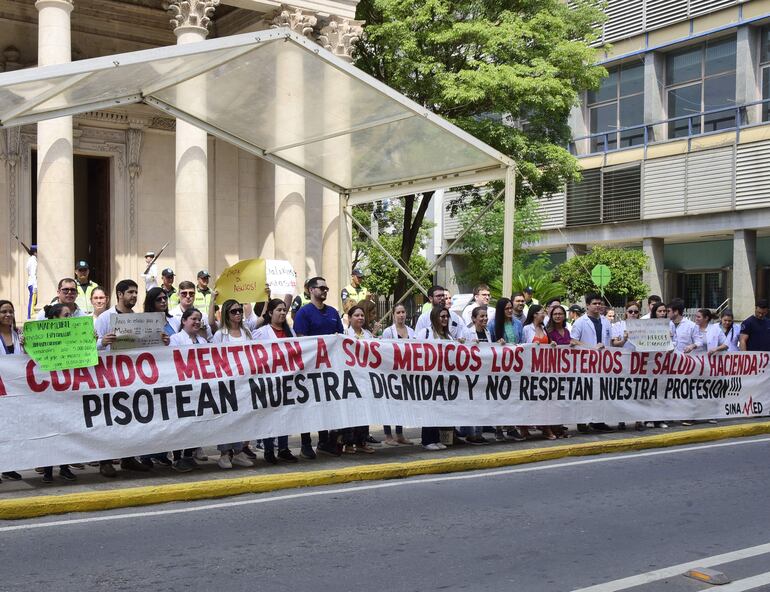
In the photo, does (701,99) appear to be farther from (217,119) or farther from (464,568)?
(464,568)

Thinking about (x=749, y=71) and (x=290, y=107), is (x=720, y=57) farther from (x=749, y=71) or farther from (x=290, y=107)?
(x=290, y=107)

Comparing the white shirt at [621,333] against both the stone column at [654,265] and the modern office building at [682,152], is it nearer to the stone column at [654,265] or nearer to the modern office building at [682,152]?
the modern office building at [682,152]

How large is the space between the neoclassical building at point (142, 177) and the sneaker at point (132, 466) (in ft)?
31.9

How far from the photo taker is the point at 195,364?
31.8ft

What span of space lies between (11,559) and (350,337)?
4.82 m

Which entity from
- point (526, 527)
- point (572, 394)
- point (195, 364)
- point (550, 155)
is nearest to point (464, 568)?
point (526, 527)

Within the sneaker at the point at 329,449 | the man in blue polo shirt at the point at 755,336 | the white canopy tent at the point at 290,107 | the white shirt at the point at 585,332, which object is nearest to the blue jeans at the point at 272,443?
the sneaker at the point at 329,449

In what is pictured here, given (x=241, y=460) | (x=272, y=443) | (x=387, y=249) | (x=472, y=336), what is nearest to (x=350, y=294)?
(x=472, y=336)

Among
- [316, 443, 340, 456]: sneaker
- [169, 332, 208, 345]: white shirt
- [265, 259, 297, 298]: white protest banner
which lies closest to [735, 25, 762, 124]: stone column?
[265, 259, 297, 298]: white protest banner

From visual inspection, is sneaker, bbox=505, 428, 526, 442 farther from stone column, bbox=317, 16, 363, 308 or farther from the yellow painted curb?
stone column, bbox=317, 16, 363, 308

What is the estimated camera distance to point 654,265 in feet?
129

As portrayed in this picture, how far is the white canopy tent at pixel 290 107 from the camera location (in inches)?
435

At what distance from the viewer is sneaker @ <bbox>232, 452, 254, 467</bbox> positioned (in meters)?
10.1

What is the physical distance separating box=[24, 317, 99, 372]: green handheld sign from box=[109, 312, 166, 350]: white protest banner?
451 mm
